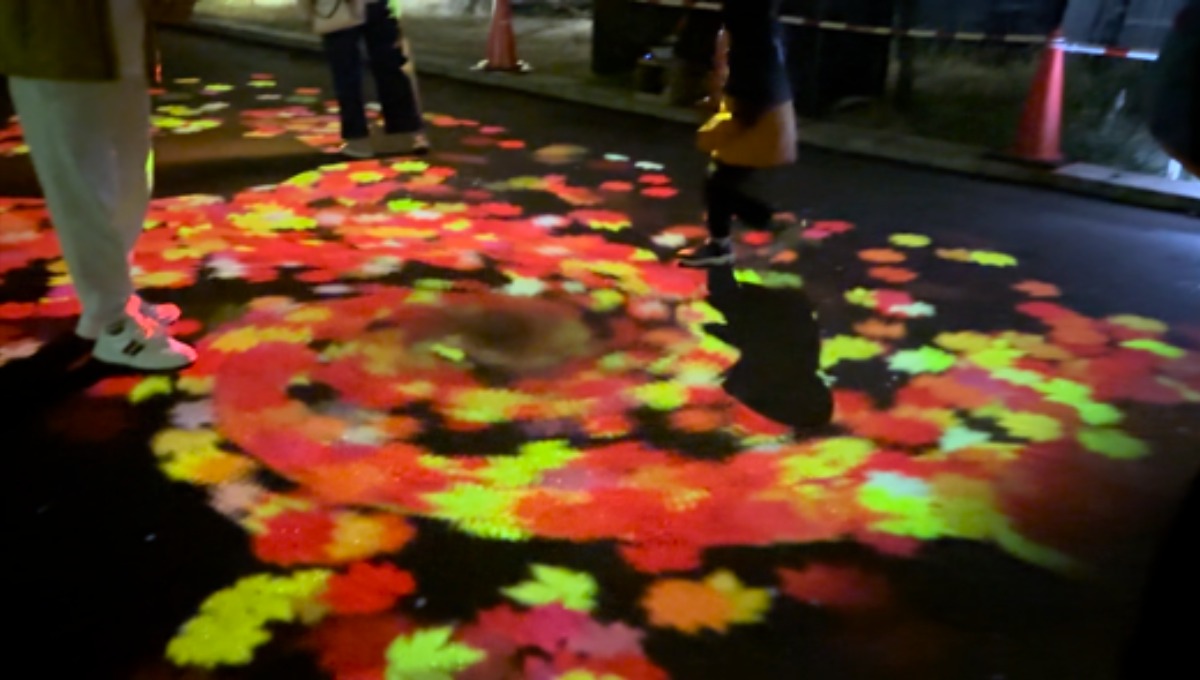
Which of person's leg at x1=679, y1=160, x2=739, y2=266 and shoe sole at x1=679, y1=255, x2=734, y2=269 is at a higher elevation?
person's leg at x1=679, y1=160, x2=739, y2=266

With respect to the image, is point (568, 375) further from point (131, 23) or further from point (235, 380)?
point (131, 23)

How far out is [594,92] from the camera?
785 cm

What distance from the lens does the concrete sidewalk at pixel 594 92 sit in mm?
5488

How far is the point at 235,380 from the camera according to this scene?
10.3ft

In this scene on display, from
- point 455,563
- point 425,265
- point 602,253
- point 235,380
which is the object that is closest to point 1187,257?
point 602,253

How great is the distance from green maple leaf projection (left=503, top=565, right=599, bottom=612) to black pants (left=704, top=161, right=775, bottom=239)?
91.2 inches

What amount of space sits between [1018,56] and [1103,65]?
787 millimetres

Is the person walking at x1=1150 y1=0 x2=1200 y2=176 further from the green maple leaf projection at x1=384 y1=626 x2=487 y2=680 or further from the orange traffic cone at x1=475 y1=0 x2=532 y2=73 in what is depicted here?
the orange traffic cone at x1=475 y1=0 x2=532 y2=73

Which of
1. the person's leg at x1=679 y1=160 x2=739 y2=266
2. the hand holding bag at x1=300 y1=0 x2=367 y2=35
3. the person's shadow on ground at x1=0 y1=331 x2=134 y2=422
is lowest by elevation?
the person's shadow on ground at x1=0 y1=331 x2=134 y2=422

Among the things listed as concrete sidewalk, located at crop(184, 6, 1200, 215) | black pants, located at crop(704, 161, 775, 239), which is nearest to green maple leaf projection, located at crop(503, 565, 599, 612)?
black pants, located at crop(704, 161, 775, 239)

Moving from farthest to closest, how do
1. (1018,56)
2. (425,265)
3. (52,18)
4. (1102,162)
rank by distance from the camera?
(1018,56) → (1102,162) → (425,265) → (52,18)

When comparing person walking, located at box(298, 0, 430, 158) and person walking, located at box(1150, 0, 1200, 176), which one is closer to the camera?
person walking, located at box(1150, 0, 1200, 176)

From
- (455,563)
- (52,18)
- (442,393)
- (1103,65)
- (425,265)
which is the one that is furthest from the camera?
(1103,65)

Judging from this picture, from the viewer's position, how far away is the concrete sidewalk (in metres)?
5.49
